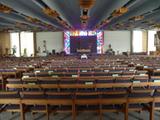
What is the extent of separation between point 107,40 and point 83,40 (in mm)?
3414

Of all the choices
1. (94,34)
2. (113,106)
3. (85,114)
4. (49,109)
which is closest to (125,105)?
(113,106)

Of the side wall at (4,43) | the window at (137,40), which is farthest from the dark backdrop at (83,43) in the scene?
the side wall at (4,43)

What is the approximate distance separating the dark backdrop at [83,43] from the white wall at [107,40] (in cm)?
159

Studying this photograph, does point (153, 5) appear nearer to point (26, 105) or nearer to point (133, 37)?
point (26, 105)

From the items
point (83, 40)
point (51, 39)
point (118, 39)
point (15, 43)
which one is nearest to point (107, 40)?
point (118, 39)

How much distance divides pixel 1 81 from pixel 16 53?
20.1 m

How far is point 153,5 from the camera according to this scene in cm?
894

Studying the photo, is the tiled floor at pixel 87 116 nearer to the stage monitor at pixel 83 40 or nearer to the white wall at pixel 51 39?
the stage monitor at pixel 83 40

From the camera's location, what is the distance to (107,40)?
90.4 feet

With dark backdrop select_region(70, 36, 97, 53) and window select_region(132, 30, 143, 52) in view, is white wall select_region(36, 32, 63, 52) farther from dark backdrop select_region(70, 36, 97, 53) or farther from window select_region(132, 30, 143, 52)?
window select_region(132, 30, 143, 52)

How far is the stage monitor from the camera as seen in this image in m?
27.3

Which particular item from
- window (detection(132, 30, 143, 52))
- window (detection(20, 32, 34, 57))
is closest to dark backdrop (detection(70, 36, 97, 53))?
window (detection(132, 30, 143, 52))

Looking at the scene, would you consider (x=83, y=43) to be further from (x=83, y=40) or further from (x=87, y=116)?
(x=87, y=116)

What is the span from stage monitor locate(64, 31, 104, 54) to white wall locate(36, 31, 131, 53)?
71 centimetres
